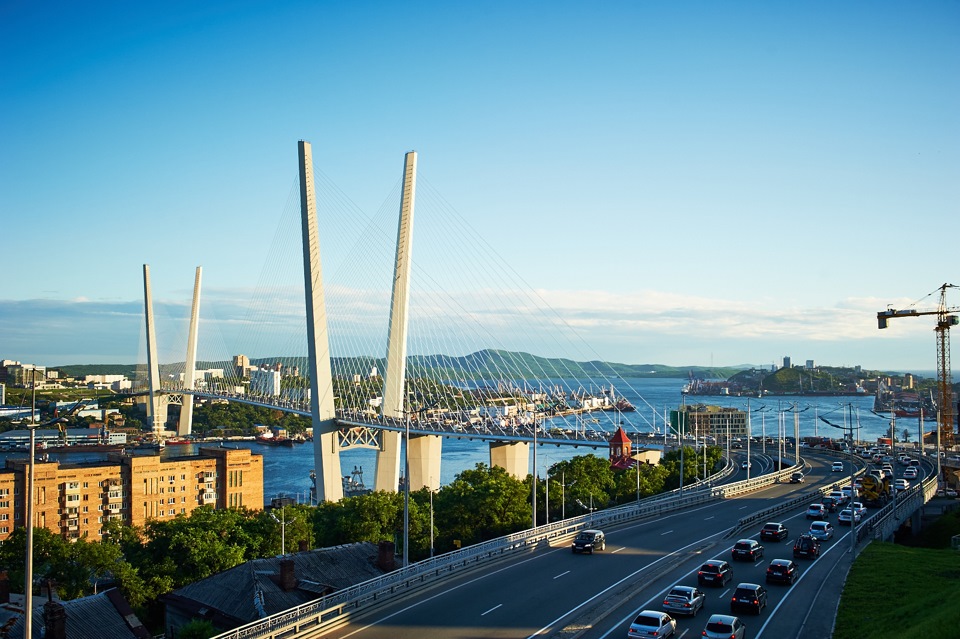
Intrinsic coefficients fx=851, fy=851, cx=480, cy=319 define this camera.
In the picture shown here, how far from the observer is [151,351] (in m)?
122

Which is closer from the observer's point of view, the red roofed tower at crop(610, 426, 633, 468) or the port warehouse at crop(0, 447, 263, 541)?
the red roofed tower at crop(610, 426, 633, 468)

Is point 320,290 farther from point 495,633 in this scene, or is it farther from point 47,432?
point 47,432

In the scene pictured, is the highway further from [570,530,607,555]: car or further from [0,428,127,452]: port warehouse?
[0,428,127,452]: port warehouse

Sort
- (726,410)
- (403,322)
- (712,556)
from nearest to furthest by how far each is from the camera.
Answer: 1. (712,556)
2. (403,322)
3. (726,410)

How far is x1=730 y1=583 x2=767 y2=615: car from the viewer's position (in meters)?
18.7

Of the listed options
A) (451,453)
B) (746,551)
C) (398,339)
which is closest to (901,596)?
(746,551)

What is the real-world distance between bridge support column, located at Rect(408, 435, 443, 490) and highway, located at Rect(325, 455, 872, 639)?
22.3m

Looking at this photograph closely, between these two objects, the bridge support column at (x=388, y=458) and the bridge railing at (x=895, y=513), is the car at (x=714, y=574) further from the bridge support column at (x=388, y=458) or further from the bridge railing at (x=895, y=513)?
the bridge support column at (x=388, y=458)

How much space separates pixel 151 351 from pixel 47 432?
2088 cm

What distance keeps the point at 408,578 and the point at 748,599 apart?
7899 millimetres

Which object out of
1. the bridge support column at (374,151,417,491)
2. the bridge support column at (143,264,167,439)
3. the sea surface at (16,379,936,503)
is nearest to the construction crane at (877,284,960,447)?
the sea surface at (16,379,936,503)

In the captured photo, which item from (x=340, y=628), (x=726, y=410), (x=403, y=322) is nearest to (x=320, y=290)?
(x=403, y=322)

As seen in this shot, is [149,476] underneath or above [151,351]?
underneath

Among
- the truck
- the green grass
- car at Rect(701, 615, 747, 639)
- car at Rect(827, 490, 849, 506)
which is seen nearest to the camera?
the green grass
